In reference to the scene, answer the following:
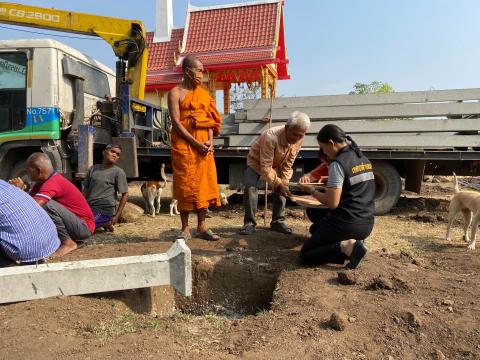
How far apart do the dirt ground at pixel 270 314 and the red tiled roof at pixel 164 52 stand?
1131cm

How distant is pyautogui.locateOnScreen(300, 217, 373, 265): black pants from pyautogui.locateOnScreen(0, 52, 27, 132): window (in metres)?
4.91

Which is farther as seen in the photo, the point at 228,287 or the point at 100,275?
the point at 228,287

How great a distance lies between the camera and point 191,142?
3.82 metres

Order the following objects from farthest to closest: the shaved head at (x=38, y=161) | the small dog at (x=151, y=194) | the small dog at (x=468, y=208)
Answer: the small dog at (x=151, y=194), the small dog at (x=468, y=208), the shaved head at (x=38, y=161)

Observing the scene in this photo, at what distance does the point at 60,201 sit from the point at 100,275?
1.41 m

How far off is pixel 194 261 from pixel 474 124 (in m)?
5.13

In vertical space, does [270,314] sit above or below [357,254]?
below

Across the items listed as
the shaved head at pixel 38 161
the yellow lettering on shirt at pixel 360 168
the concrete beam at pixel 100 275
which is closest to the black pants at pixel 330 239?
the yellow lettering on shirt at pixel 360 168

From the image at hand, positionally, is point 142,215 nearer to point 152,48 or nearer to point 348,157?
point 348,157

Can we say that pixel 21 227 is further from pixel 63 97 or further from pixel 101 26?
pixel 101 26

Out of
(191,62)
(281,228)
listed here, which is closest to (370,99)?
(281,228)

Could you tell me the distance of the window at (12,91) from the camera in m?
5.95

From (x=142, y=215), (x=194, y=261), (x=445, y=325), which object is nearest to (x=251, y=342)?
(x=445, y=325)

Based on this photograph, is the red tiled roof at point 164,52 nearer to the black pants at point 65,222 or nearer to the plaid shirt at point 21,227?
the black pants at point 65,222
